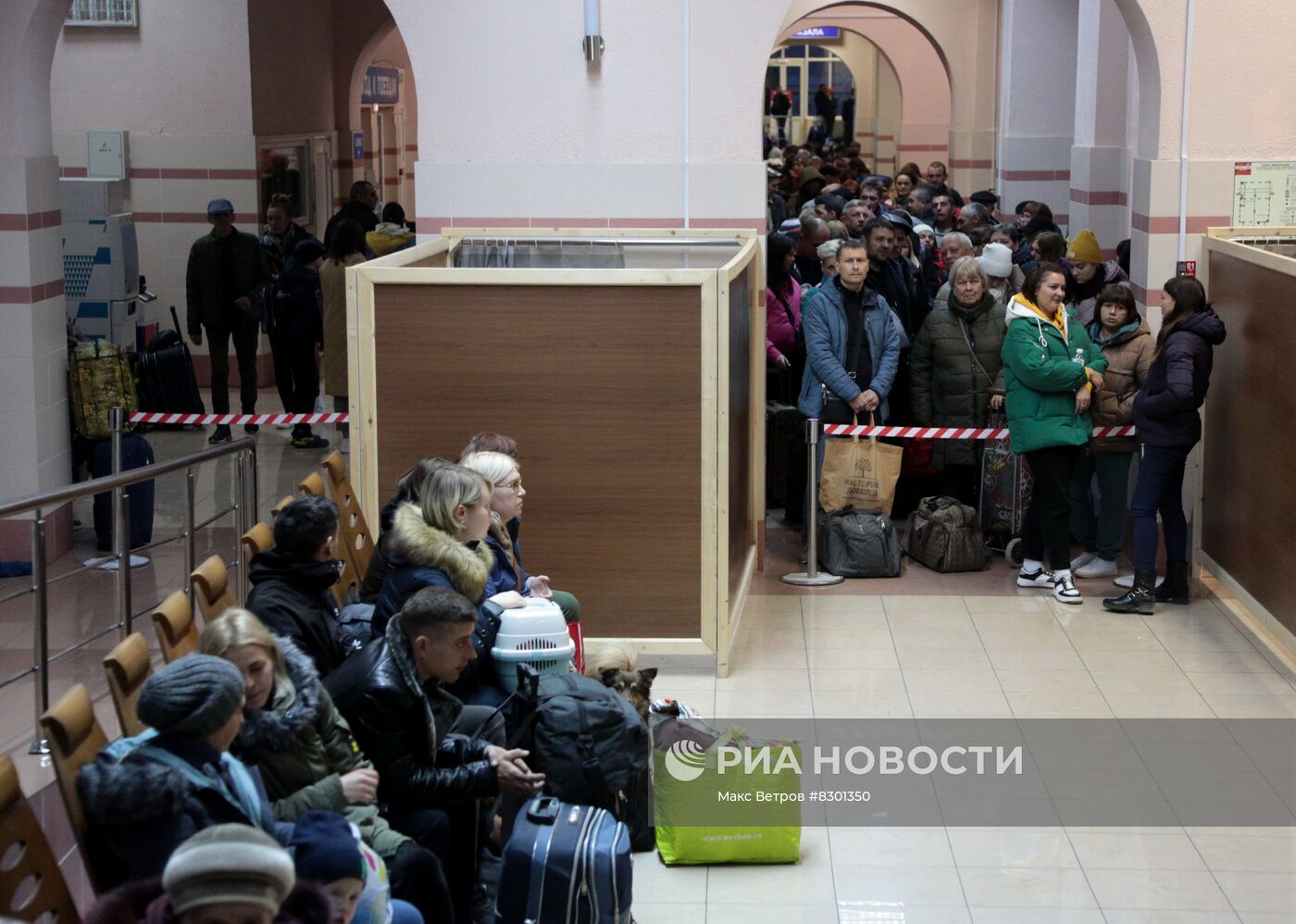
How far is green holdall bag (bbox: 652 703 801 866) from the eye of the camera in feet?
16.8

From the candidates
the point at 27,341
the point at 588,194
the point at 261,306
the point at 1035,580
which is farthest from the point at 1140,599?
the point at 261,306

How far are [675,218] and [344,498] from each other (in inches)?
109

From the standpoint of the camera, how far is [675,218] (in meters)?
8.15

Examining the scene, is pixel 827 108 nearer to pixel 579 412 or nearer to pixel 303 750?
pixel 579 412

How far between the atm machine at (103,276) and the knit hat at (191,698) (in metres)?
8.57

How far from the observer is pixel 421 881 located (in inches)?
157

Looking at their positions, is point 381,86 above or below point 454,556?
above

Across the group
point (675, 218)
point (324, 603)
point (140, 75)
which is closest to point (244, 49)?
point (140, 75)

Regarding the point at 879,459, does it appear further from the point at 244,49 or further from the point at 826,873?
the point at 244,49

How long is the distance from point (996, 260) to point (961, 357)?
0.76m

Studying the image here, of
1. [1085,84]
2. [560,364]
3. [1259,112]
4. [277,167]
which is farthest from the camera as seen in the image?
[277,167]

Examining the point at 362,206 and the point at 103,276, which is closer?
the point at 103,276

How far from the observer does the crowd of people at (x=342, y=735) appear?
3.15 m

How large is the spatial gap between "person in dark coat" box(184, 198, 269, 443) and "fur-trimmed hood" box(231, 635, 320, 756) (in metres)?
7.92
